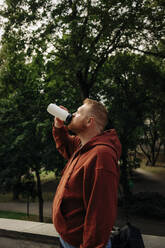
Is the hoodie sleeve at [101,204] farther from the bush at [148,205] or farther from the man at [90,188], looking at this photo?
the bush at [148,205]

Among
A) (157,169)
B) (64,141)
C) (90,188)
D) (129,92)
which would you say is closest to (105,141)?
(90,188)

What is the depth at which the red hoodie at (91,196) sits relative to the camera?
1458 millimetres

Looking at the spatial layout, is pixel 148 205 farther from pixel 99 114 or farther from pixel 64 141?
pixel 99 114

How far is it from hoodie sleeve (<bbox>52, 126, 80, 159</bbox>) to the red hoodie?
0.53 meters

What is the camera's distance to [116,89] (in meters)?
13.3

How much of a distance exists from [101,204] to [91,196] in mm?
76

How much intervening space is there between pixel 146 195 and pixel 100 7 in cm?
1127

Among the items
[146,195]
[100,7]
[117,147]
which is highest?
[100,7]

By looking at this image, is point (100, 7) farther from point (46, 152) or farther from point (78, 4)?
point (46, 152)

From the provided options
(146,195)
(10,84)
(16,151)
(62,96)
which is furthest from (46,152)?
(146,195)

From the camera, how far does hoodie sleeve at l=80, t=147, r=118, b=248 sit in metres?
1.44

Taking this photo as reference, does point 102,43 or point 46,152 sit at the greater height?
point 102,43

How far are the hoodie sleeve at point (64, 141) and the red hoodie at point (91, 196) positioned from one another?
1.74ft

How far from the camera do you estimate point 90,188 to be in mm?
1558
